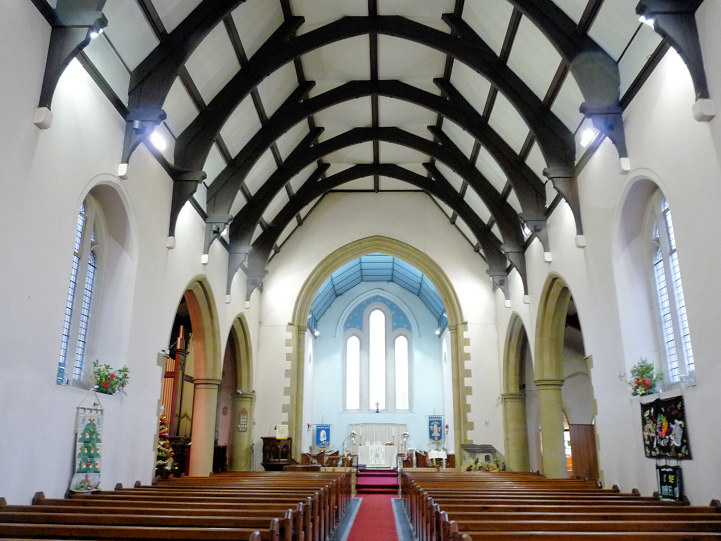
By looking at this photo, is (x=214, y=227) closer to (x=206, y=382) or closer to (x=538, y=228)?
(x=206, y=382)

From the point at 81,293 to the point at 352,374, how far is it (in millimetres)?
17357

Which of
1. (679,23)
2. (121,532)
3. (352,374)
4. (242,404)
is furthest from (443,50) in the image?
(352,374)

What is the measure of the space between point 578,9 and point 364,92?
503 cm

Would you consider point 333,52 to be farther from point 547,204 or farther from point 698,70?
point 698,70

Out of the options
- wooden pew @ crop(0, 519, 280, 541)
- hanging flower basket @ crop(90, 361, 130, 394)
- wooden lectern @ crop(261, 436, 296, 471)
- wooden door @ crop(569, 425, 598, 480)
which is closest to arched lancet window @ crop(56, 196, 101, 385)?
hanging flower basket @ crop(90, 361, 130, 394)

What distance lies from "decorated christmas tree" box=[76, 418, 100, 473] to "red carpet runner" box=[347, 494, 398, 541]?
3.15 meters

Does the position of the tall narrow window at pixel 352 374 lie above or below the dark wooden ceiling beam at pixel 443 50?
below

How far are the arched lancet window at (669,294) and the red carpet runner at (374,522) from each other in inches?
160

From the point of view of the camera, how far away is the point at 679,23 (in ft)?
18.5

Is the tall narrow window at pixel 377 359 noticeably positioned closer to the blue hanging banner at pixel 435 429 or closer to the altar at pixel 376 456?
the blue hanging banner at pixel 435 429

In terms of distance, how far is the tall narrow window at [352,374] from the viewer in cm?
2358

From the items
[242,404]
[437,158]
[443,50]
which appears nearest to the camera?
[443,50]

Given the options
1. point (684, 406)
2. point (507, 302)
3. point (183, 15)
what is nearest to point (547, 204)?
point (507, 302)

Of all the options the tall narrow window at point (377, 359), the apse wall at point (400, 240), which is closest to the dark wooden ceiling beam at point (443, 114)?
the apse wall at point (400, 240)
